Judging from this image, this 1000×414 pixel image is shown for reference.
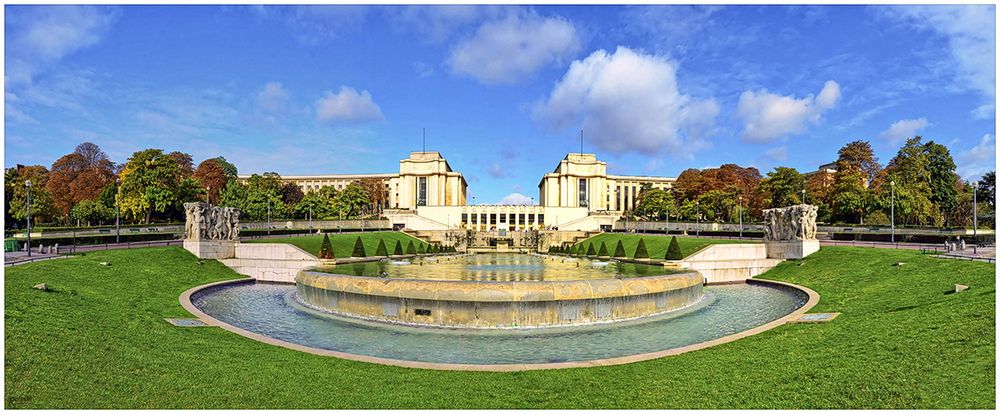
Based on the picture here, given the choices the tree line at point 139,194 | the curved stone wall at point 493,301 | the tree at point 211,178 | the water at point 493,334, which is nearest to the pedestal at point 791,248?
the water at point 493,334

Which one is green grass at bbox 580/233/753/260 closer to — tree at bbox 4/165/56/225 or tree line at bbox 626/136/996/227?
tree line at bbox 626/136/996/227

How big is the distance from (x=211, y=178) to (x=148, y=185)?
101ft

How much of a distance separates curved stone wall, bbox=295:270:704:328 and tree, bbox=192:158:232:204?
78174 millimetres

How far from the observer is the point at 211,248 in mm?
34062

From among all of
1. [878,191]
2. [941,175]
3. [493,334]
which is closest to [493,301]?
[493,334]

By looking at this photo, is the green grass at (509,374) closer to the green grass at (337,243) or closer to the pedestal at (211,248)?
the pedestal at (211,248)

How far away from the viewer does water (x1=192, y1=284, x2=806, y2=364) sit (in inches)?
555

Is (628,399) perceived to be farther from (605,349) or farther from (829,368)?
(605,349)

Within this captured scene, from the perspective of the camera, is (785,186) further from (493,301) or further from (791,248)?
(493,301)

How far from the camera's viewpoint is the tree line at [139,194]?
58.9 m

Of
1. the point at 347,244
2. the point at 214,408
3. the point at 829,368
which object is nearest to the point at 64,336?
the point at 214,408

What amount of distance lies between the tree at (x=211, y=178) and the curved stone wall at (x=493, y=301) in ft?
256

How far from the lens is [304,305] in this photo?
22.1 meters

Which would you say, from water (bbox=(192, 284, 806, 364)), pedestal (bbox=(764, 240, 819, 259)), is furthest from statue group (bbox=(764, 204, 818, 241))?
water (bbox=(192, 284, 806, 364))
